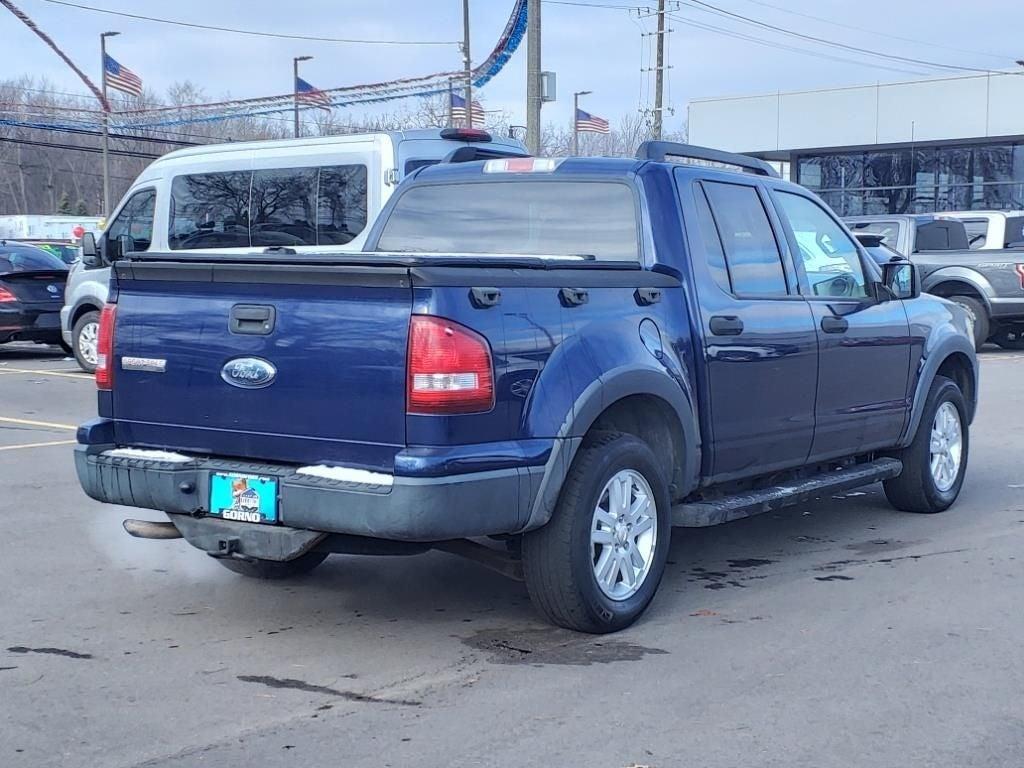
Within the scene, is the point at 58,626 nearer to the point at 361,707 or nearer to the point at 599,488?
the point at 361,707

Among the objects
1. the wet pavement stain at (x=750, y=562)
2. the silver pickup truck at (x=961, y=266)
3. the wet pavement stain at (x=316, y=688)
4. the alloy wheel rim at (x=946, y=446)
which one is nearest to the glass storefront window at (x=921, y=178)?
the silver pickup truck at (x=961, y=266)

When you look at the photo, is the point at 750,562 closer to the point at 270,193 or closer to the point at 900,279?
the point at 900,279

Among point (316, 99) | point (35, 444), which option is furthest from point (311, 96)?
point (35, 444)

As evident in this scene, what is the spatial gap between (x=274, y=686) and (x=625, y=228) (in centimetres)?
259

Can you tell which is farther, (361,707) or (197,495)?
(197,495)

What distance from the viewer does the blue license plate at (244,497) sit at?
4898 millimetres

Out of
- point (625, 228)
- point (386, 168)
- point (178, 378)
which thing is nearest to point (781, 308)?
point (625, 228)

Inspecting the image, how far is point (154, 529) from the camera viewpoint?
18.0 ft

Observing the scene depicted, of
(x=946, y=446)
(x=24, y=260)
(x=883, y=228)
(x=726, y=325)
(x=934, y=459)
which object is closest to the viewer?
(x=726, y=325)

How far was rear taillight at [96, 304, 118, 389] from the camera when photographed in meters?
5.39

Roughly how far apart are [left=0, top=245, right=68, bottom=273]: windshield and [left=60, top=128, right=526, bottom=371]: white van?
251cm

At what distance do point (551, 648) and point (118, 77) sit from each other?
3243 centimetres

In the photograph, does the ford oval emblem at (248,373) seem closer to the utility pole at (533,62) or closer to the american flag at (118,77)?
the utility pole at (533,62)

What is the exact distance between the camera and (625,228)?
19.7 feet
